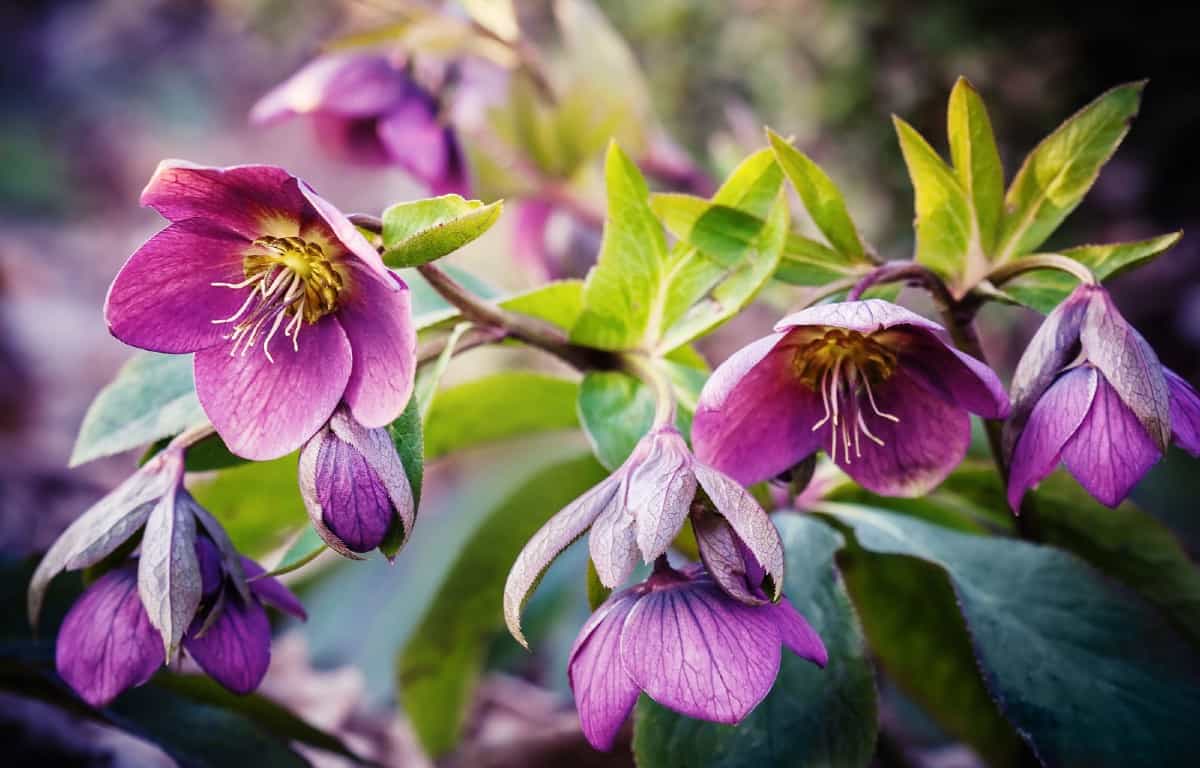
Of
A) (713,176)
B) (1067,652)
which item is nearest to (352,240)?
(1067,652)

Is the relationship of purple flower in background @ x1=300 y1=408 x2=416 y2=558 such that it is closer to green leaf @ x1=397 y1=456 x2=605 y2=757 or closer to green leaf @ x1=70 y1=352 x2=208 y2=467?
green leaf @ x1=70 y1=352 x2=208 y2=467

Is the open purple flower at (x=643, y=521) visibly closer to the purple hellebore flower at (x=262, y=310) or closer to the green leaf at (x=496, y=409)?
the purple hellebore flower at (x=262, y=310)

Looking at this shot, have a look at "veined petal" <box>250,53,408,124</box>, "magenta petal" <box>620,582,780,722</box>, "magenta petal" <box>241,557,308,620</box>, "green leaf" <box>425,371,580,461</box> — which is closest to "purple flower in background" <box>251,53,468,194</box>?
"veined petal" <box>250,53,408,124</box>

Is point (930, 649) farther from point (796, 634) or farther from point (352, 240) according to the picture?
point (352, 240)

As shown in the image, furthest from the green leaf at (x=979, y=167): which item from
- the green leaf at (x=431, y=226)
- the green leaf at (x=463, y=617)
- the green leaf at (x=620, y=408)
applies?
the green leaf at (x=463, y=617)

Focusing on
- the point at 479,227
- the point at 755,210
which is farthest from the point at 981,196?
the point at 479,227

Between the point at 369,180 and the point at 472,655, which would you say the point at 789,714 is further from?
the point at 369,180
